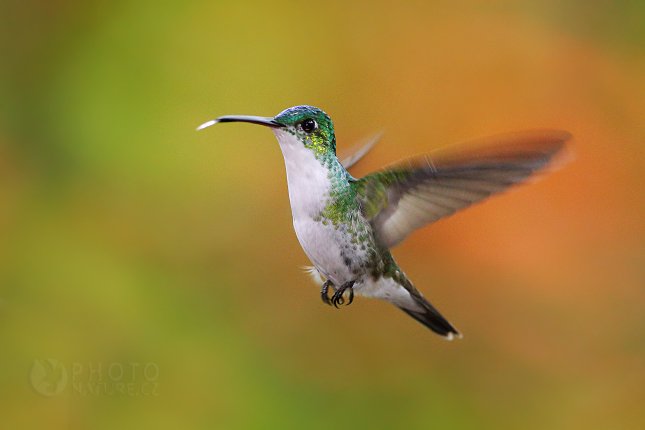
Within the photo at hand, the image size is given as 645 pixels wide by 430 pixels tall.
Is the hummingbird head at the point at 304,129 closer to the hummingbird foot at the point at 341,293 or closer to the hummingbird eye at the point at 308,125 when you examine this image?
the hummingbird eye at the point at 308,125

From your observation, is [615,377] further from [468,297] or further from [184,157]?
[184,157]

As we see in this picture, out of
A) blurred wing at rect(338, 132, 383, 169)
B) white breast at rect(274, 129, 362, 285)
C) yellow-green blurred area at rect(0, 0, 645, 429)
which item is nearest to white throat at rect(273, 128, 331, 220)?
white breast at rect(274, 129, 362, 285)

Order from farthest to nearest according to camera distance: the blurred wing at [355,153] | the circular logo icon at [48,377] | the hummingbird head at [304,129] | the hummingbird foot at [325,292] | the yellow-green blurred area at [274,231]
A: the yellow-green blurred area at [274,231], the circular logo icon at [48,377], the blurred wing at [355,153], the hummingbird foot at [325,292], the hummingbird head at [304,129]

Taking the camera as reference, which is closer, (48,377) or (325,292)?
(325,292)

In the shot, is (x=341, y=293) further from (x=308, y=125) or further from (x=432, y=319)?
(x=432, y=319)

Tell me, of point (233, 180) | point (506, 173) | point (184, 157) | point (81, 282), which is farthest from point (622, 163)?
point (81, 282)

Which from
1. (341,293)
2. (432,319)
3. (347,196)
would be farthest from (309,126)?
(432,319)

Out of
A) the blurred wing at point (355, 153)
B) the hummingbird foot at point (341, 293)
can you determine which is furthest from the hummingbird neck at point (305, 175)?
the blurred wing at point (355, 153)
